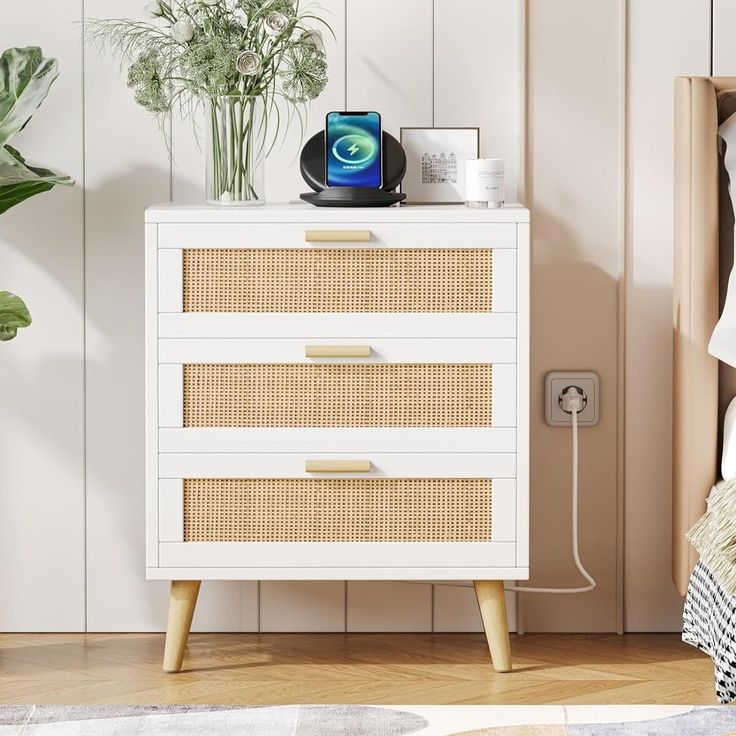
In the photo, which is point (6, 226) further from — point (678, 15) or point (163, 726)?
point (678, 15)

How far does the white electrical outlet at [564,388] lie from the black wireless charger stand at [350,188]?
0.51 m

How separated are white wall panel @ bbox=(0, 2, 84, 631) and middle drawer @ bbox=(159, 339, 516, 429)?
0.42 meters

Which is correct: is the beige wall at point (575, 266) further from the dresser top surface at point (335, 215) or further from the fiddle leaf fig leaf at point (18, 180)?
the fiddle leaf fig leaf at point (18, 180)

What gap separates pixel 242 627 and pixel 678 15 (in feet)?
5.06

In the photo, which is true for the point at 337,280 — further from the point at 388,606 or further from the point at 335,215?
the point at 388,606

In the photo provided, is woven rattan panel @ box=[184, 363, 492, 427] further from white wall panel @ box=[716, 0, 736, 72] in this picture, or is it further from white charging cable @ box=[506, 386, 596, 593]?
white wall panel @ box=[716, 0, 736, 72]

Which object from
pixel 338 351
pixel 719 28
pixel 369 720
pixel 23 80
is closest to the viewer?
pixel 369 720

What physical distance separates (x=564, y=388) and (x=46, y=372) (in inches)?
42.2

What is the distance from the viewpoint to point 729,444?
1.95 m

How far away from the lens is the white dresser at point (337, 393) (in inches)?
75.0

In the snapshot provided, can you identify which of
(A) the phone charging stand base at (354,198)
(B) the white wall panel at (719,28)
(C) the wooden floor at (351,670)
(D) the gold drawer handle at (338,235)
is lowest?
(C) the wooden floor at (351,670)

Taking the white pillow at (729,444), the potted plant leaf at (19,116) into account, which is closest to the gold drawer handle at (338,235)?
the potted plant leaf at (19,116)

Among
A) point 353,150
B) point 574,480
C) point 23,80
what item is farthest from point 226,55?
point 574,480

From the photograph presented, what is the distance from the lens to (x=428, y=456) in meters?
1.94
